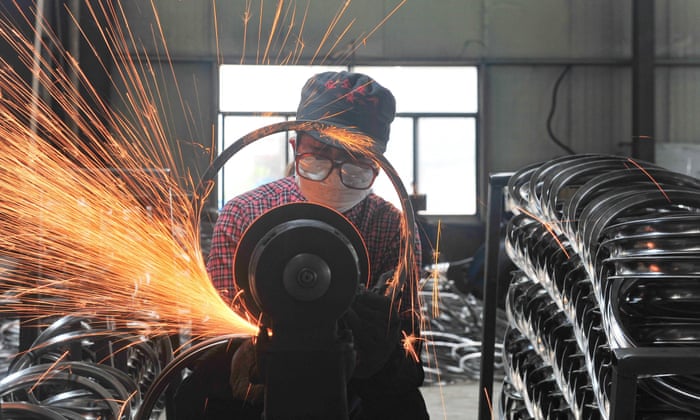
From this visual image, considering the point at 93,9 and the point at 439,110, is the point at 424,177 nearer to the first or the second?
the point at 439,110

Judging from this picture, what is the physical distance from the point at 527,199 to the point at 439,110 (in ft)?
26.8

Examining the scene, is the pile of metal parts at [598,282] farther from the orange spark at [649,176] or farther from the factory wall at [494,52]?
the factory wall at [494,52]

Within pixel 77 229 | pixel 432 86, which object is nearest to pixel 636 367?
pixel 77 229

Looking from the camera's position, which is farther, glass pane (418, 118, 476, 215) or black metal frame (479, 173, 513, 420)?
glass pane (418, 118, 476, 215)

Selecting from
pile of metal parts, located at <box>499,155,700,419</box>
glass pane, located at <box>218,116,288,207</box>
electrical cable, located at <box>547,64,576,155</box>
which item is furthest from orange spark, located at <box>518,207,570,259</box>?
electrical cable, located at <box>547,64,576,155</box>

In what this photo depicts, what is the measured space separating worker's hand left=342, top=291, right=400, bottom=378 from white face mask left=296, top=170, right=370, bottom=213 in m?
0.61

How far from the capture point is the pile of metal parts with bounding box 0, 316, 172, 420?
78.8 inches

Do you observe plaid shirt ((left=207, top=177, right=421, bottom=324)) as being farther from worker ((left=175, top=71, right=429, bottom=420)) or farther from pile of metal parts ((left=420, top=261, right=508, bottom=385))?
pile of metal parts ((left=420, top=261, right=508, bottom=385))

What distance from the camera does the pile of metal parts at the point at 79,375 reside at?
6.57 ft

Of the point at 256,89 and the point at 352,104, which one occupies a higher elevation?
the point at 256,89

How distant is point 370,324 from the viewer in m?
1.26

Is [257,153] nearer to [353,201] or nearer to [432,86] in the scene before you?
[432,86]

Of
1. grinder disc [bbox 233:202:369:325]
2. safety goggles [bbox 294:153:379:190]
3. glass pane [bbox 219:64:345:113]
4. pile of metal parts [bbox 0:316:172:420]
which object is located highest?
glass pane [bbox 219:64:345:113]

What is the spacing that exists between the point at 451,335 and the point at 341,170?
4.23 m
